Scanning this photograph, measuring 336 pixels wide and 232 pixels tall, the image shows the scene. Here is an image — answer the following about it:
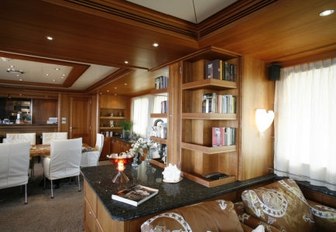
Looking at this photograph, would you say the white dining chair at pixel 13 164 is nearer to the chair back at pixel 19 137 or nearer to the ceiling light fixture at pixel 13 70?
the chair back at pixel 19 137

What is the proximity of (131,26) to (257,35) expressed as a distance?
1102 mm

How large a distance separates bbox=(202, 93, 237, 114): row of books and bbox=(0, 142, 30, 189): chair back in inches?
120

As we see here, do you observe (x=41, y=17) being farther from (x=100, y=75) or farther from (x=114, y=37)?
(x=100, y=75)

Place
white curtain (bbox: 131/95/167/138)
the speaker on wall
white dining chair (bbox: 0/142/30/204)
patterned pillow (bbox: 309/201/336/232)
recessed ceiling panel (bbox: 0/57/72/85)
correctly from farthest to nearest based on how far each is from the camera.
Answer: white curtain (bbox: 131/95/167/138)
recessed ceiling panel (bbox: 0/57/72/85)
white dining chair (bbox: 0/142/30/204)
the speaker on wall
patterned pillow (bbox: 309/201/336/232)

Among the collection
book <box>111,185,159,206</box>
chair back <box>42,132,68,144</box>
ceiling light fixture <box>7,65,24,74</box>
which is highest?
ceiling light fixture <box>7,65,24,74</box>

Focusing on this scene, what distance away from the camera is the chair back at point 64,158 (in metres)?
3.48

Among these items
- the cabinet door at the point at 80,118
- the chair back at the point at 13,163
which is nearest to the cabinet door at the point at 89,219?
the chair back at the point at 13,163

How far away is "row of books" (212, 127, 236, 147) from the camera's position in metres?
2.15

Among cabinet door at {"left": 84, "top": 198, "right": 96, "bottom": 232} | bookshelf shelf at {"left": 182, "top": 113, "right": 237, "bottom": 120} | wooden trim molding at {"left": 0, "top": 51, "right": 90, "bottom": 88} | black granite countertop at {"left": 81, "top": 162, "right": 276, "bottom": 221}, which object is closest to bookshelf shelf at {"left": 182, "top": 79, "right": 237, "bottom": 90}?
bookshelf shelf at {"left": 182, "top": 113, "right": 237, "bottom": 120}

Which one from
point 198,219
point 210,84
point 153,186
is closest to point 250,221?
point 198,219

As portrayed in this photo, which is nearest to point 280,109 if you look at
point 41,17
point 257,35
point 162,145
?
point 257,35

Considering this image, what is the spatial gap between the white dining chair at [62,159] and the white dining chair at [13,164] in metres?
0.38

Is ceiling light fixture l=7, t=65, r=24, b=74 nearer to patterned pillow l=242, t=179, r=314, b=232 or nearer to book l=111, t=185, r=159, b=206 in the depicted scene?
book l=111, t=185, r=159, b=206

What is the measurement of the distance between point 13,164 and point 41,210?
874 mm
